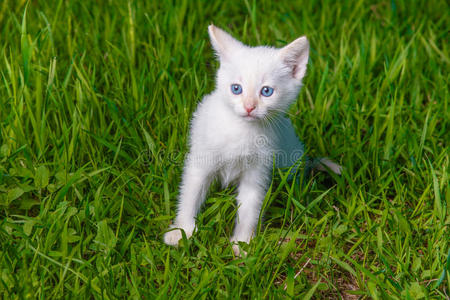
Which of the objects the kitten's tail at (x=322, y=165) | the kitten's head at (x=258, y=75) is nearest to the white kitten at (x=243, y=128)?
the kitten's head at (x=258, y=75)

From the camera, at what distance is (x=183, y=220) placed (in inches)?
111

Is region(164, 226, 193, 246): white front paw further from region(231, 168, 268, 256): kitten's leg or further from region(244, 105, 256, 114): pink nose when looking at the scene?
region(244, 105, 256, 114): pink nose

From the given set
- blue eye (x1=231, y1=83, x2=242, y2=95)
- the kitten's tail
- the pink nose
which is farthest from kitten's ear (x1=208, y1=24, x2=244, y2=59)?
the kitten's tail

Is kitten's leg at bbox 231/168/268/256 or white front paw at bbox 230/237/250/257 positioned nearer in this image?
white front paw at bbox 230/237/250/257

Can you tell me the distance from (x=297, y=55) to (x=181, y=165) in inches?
36.3

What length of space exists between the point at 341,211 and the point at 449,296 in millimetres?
738

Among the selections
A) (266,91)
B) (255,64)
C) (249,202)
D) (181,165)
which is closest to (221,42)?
(255,64)

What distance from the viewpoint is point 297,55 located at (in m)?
2.67

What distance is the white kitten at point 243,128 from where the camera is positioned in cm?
256

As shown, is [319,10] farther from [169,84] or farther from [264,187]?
[264,187]

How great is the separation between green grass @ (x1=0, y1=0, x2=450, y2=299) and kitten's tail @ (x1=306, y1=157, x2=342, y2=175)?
6 centimetres

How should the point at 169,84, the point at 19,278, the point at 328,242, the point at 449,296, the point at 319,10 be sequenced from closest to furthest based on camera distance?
the point at 19,278
the point at 449,296
the point at 328,242
the point at 169,84
the point at 319,10

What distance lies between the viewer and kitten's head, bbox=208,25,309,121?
2.52m

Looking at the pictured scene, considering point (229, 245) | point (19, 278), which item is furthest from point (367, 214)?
point (19, 278)
